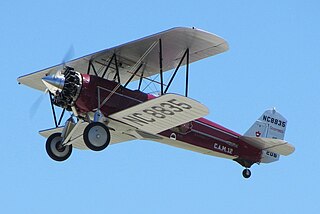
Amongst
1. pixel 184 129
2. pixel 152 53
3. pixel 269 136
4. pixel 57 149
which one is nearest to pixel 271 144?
pixel 269 136

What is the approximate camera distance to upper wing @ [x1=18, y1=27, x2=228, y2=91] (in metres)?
18.9

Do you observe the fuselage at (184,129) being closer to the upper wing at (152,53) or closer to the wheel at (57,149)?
the upper wing at (152,53)

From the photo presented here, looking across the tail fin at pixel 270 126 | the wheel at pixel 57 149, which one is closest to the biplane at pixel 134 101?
the wheel at pixel 57 149

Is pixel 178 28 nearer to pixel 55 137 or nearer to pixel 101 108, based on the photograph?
pixel 101 108

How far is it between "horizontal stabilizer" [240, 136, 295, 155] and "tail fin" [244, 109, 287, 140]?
1.00 metres

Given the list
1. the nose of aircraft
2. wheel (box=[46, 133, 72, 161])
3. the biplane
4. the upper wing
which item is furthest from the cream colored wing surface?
wheel (box=[46, 133, 72, 161])

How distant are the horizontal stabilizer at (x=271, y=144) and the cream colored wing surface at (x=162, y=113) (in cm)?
336

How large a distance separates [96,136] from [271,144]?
520 cm

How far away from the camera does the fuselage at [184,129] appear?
62.4 ft

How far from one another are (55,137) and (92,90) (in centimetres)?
193

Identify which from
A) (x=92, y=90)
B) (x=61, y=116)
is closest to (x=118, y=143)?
(x=61, y=116)

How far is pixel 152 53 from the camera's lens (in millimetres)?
19734

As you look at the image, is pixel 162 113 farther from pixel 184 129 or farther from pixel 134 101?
pixel 184 129

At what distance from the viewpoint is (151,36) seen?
62.1 feet
